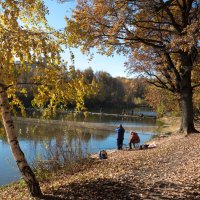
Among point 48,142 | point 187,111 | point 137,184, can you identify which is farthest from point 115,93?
point 137,184

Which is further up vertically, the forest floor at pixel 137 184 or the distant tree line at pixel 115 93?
the distant tree line at pixel 115 93

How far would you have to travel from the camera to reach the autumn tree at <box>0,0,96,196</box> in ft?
22.9

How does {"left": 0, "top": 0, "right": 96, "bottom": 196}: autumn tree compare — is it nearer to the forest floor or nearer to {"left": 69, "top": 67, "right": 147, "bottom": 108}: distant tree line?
the forest floor

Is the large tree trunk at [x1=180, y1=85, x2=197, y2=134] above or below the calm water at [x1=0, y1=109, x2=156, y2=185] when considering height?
above

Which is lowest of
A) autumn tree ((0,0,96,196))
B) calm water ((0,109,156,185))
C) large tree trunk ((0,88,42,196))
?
calm water ((0,109,156,185))

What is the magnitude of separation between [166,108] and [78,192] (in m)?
24.2

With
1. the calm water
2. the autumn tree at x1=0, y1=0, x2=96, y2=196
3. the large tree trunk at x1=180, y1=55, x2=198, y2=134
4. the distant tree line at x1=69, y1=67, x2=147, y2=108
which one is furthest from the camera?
the distant tree line at x1=69, y1=67, x2=147, y2=108

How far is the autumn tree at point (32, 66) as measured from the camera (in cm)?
698

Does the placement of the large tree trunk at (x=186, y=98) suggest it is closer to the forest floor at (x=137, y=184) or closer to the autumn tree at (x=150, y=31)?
the autumn tree at (x=150, y=31)

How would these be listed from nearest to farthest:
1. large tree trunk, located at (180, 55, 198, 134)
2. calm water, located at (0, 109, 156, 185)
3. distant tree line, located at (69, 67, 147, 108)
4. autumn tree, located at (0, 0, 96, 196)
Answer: autumn tree, located at (0, 0, 96, 196), calm water, located at (0, 109, 156, 185), large tree trunk, located at (180, 55, 198, 134), distant tree line, located at (69, 67, 147, 108)

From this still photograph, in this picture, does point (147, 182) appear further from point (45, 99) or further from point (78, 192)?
point (45, 99)

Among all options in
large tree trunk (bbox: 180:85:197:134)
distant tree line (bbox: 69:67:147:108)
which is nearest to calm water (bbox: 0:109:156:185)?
large tree trunk (bbox: 180:85:197:134)

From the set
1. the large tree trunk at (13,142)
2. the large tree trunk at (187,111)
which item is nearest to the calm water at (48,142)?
the large tree trunk at (13,142)

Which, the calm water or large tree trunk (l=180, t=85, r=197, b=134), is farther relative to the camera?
large tree trunk (l=180, t=85, r=197, b=134)
